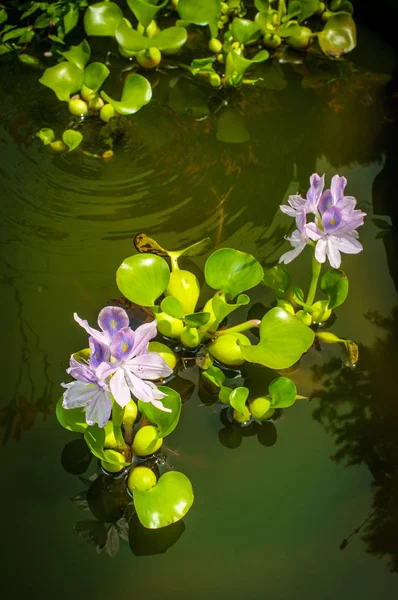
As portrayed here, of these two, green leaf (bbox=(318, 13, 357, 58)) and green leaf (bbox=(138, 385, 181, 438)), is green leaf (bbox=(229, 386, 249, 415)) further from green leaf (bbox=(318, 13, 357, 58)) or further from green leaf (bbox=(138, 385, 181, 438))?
green leaf (bbox=(318, 13, 357, 58))

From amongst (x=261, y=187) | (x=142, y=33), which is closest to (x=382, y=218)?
(x=261, y=187)

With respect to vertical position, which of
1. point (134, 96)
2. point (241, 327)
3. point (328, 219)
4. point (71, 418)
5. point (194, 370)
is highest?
point (328, 219)

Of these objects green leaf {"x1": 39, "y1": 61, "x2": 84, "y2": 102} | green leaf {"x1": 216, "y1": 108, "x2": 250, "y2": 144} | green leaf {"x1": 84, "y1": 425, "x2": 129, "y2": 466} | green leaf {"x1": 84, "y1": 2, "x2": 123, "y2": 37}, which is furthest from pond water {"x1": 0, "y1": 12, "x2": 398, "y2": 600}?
green leaf {"x1": 84, "y1": 2, "x2": 123, "y2": 37}

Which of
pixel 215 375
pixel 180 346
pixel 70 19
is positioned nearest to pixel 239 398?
pixel 215 375

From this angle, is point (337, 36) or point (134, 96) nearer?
point (134, 96)

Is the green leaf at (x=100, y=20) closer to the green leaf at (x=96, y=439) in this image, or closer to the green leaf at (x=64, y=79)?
the green leaf at (x=64, y=79)

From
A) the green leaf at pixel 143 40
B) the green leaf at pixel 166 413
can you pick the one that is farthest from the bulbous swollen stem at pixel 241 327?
the green leaf at pixel 143 40

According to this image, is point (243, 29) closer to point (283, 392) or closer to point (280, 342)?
point (280, 342)
